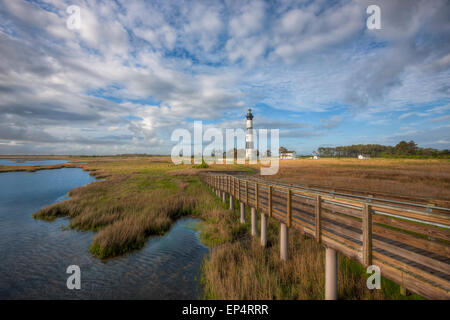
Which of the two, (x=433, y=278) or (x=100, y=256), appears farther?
(x=100, y=256)

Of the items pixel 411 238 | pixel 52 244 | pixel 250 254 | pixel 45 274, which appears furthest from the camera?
pixel 52 244

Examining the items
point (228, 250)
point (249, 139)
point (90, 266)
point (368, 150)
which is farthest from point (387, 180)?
point (368, 150)

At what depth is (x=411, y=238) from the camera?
11.8ft

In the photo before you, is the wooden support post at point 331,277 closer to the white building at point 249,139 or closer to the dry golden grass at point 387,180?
the dry golden grass at point 387,180

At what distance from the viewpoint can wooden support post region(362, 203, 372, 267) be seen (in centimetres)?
412

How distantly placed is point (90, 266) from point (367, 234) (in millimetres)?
9938

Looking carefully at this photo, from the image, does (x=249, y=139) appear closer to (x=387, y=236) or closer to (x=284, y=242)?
(x=284, y=242)

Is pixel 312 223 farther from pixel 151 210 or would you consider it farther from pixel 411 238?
pixel 151 210

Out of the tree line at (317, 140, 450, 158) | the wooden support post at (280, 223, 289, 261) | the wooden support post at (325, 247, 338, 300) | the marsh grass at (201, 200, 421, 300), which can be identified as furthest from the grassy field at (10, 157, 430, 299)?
the tree line at (317, 140, 450, 158)

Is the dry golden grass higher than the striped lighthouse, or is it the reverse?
the striped lighthouse

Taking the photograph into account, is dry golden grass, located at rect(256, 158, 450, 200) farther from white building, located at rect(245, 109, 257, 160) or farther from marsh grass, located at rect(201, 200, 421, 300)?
white building, located at rect(245, 109, 257, 160)
